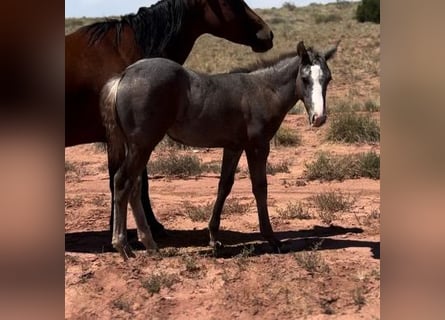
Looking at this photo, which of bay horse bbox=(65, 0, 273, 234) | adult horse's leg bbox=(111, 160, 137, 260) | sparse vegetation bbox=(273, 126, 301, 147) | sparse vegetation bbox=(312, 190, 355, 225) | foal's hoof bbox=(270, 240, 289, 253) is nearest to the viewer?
adult horse's leg bbox=(111, 160, 137, 260)

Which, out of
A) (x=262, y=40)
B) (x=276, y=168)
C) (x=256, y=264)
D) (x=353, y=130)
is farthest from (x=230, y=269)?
(x=353, y=130)

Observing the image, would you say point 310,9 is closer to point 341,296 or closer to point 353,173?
point 353,173

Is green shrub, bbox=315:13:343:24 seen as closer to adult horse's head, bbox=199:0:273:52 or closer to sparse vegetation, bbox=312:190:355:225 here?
sparse vegetation, bbox=312:190:355:225

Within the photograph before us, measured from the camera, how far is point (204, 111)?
6.26 meters

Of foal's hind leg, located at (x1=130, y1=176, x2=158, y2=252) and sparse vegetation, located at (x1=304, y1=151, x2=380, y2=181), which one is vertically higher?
foal's hind leg, located at (x1=130, y1=176, x2=158, y2=252)

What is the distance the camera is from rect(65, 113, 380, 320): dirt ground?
16.7ft

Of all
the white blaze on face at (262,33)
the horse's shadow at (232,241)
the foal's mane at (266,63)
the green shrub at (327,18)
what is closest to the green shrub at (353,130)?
the horse's shadow at (232,241)

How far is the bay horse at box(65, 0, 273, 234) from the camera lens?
21.6 feet

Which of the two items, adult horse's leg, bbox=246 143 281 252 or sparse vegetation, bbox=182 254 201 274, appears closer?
sparse vegetation, bbox=182 254 201 274

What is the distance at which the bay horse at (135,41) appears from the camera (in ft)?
21.6

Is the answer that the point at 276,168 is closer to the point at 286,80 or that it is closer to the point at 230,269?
the point at 286,80

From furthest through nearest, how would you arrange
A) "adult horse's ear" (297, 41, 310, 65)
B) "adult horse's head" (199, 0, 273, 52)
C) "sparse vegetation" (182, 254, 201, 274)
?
"adult horse's head" (199, 0, 273, 52) < "adult horse's ear" (297, 41, 310, 65) < "sparse vegetation" (182, 254, 201, 274)

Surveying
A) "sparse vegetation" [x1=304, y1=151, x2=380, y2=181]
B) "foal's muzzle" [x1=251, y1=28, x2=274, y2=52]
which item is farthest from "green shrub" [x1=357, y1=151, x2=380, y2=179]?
"foal's muzzle" [x1=251, y1=28, x2=274, y2=52]

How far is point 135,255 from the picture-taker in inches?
248
